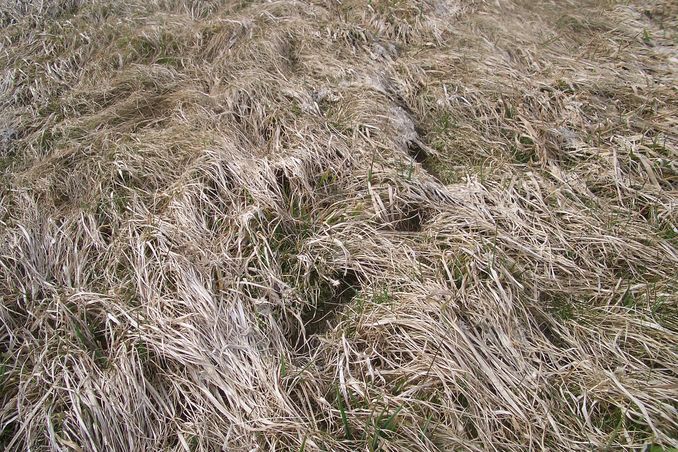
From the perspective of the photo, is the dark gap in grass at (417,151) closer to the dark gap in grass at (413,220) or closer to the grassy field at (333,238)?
the grassy field at (333,238)

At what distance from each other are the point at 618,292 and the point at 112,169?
255 cm

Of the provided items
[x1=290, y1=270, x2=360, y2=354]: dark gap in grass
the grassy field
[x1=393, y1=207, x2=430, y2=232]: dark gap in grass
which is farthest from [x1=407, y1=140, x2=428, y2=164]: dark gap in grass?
Result: [x1=290, y1=270, x2=360, y2=354]: dark gap in grass

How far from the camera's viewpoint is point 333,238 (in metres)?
2.22

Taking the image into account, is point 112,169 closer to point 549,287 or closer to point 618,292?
point 549,287

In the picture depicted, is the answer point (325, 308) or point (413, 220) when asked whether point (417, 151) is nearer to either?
point (413, 220)

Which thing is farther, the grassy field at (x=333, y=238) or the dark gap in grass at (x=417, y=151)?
the dark gap in grass at (x=417, y=151)

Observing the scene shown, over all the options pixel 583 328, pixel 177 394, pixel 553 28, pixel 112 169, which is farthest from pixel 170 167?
pixel 553 28

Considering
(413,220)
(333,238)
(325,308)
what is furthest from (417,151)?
(325,308)

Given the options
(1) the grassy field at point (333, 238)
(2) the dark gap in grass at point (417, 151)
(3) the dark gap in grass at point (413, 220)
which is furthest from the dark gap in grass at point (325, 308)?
(2) the dark gap in grass at point (417, 151)

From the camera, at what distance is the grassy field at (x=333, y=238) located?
1.72m

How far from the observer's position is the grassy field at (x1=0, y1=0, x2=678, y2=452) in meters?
1.72

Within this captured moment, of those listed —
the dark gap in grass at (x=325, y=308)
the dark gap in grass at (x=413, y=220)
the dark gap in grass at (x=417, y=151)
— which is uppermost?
the dark gap in grass at (x=417, y=151)

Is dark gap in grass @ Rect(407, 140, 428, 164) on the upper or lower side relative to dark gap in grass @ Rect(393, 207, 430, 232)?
upper

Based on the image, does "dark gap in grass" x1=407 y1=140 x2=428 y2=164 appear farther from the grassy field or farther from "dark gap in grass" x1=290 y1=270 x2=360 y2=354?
"dark gap in grass" x1=290 y1=270 x2=360 y2=354
